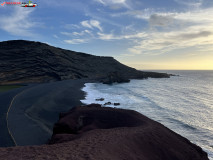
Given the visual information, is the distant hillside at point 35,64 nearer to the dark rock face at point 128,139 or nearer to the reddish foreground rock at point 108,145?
the dark rock face at point 128,139

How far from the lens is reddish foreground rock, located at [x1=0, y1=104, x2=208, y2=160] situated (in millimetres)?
6534

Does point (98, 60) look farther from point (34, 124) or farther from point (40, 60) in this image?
point (34, 124)

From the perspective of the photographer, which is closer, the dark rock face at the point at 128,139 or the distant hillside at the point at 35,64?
the dark rock face at the point at 128,139

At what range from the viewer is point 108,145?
7680 mm

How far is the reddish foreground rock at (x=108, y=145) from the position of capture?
21.4 ft

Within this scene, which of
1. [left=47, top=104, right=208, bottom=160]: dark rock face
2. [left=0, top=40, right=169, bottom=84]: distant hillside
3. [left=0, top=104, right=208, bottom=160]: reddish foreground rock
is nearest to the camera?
[left=0, top=104, right=208, bottom=160]: reddish foreground rock

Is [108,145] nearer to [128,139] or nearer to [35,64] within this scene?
[128,139]

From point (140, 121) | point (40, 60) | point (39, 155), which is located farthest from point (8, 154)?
point (40, 60)

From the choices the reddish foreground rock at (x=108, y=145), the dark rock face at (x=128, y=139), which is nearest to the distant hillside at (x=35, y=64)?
the dark rock face at (x=128, y=139)

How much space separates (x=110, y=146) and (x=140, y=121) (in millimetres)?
6151

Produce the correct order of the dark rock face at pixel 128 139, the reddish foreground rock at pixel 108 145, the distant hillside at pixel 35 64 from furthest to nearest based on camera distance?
the distant hillside at pixel 35 64 → the dark rock face at pixel 128 139 → the reddish foreground rock at pixel 108 145

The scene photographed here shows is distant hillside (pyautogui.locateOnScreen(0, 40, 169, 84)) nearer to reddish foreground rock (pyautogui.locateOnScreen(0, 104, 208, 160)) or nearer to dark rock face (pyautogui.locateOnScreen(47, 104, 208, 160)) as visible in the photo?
dark rock face (pyautogui.locateOnScreen(47, 104, 208, 160))

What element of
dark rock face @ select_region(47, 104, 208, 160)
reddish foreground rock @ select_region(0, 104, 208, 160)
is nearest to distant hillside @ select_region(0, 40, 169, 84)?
dark rock face @ select_region(47, 104, 208, 160)

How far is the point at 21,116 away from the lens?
61.2 ft
